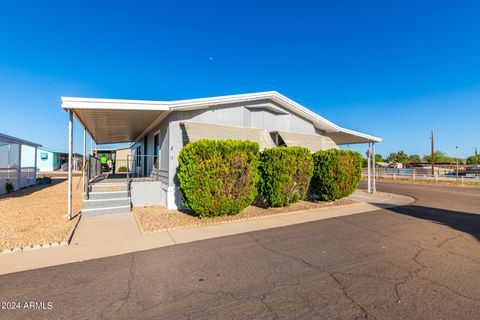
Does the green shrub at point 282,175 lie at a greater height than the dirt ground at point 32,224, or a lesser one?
greater

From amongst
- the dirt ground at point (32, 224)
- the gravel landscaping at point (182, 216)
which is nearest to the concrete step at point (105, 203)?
the gravel landscaping at point (182, 216)

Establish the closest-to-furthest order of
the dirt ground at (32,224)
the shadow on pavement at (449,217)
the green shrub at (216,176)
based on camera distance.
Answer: the dirt ground at (32,224) → the shadow on pavement at (449,217) → the green shrub at (216,176)

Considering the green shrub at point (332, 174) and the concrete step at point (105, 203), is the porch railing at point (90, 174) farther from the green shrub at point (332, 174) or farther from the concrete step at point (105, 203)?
the green shrub at point (332, 174)

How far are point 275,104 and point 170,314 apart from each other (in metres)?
9.54

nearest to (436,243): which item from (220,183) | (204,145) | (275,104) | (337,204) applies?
(337,204)

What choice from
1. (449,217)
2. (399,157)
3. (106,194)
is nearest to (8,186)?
(106,194)

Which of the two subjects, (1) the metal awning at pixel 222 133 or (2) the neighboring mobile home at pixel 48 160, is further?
(2) the neighboring mobile home at pixel 48 160

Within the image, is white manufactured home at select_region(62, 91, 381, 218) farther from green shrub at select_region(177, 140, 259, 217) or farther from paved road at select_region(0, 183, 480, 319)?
paved road at select_region(0, 183, 480, 319)

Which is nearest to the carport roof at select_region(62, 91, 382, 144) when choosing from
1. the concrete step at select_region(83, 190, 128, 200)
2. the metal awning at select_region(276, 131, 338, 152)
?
the metal awning at select_region(276, 131, 338, 152)

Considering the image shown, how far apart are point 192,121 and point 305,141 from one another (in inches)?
218

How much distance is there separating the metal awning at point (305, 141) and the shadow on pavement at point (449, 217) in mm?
4047

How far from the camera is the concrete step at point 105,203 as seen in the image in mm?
6984

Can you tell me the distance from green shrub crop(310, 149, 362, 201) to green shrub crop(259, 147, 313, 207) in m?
1.18

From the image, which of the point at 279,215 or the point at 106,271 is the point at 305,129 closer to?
the point at 279,215
